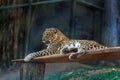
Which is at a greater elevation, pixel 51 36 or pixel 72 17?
pixel 72 17

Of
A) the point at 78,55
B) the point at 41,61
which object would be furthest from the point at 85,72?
the point at 78,55

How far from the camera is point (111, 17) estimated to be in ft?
30.5

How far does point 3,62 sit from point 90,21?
225 cm

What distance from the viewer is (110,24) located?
9266 millimetres

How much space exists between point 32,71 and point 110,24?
4.23m

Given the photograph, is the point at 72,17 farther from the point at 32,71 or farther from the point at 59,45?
the point at 32,71

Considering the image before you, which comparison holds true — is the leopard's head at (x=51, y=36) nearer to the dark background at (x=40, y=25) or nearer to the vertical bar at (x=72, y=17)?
the dark background at (x=40, y=25)

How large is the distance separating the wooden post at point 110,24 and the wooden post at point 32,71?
3.83 m

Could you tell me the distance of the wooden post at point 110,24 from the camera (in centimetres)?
914

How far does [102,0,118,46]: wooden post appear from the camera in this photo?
914cm

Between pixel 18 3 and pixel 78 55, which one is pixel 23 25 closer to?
pixel 18 3

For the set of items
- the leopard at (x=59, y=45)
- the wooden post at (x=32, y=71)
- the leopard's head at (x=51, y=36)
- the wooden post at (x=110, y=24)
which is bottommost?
the wooden post at (x=32, y=71)

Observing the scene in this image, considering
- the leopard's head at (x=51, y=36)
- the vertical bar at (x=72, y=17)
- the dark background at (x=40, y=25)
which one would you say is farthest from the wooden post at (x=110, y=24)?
the leopard's head at (x=51, y=36)

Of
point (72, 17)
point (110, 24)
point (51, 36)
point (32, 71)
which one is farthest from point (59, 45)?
point (110, 24)
